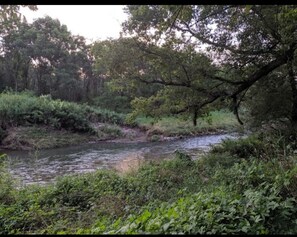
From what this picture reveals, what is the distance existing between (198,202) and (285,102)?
8387mm

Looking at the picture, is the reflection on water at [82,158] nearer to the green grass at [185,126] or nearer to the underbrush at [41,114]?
the underbrush at [41,114]

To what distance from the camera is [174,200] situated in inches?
239

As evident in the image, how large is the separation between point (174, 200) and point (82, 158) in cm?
1124

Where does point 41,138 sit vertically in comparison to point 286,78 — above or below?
below

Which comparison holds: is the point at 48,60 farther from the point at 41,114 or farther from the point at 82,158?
the point at 82,158

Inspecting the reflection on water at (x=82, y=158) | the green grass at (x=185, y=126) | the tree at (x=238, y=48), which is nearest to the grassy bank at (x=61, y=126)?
the green grass at (x=185, y=126)

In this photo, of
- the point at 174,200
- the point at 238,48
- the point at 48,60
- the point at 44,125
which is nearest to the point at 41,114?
the point at 44,125

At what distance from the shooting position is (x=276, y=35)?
9.41 m

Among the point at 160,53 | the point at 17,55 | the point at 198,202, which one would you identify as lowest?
the point at 198,202

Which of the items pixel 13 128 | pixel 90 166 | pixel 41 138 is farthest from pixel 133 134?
pixel 90 166

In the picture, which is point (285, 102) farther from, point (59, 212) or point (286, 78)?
point (59, 212)

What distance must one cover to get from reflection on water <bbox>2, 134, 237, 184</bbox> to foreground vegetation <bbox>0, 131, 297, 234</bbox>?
329cm

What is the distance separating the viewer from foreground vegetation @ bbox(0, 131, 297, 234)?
3.91 m

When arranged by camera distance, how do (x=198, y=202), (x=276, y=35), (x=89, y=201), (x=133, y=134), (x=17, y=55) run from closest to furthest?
1. (x=198, y=202)
2. (x=89, y=201)
3. (x=276, y=35)
4. (x=133, y=134)
5. (x=17, y=55)
